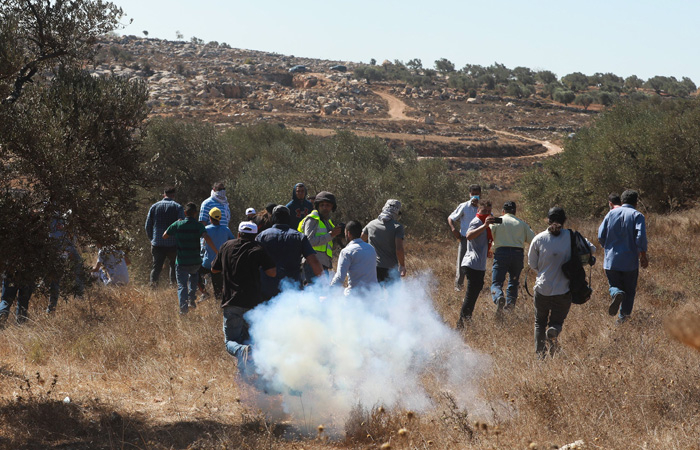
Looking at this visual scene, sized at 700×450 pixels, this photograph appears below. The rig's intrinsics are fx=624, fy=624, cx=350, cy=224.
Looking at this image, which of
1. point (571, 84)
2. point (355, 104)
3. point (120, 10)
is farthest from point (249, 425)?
point (571, 84)

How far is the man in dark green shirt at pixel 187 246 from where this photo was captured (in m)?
9.09

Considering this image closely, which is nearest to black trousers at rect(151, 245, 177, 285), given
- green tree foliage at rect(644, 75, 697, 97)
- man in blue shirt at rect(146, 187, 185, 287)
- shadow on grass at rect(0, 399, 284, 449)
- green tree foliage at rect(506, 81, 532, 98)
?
man in blue shirt at rect(146, 187, 185, 287)

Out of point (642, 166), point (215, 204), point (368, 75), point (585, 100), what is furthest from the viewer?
point (368, 75)

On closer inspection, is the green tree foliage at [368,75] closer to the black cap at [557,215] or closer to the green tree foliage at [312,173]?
the green tree foliage at [312,173]

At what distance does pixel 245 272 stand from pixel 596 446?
11.5 ft

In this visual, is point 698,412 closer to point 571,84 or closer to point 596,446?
point 596,446

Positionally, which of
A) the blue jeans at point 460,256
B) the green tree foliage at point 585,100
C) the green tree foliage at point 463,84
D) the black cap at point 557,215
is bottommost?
the blue jeans at point 460,256

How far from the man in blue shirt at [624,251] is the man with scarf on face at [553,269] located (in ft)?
5.26

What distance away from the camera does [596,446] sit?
15.1 feet

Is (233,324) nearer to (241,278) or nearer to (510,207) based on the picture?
(241,278)

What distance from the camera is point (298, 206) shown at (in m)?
9.69

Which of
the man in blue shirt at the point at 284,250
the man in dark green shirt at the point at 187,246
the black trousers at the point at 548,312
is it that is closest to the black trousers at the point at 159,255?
the man in dark green shirt at the point at 187,246

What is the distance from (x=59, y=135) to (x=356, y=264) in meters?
3.33

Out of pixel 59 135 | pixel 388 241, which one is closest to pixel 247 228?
pixel 59 135
